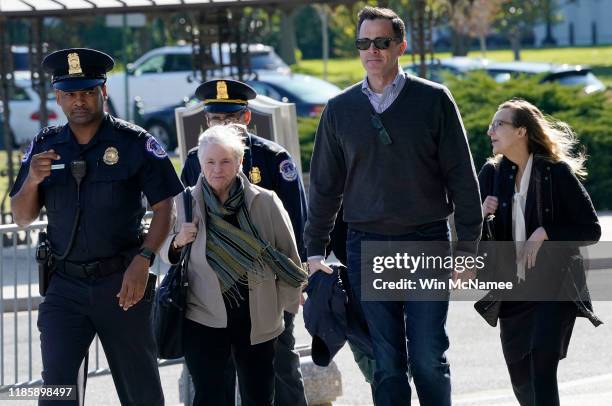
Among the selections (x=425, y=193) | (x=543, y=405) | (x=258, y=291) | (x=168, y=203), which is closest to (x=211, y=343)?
(x=258, y=291)

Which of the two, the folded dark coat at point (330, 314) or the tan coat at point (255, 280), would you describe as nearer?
the tan coat at point (255, 280)

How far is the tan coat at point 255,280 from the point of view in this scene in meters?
5.81

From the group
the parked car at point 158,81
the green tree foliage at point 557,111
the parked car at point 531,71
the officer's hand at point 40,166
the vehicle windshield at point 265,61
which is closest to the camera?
the officer's hand at point 40,166

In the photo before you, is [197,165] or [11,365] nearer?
[197,165]

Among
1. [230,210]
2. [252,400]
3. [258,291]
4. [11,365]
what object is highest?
[230,210]

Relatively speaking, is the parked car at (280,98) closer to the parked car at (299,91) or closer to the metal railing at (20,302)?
the parked car at (299,91)

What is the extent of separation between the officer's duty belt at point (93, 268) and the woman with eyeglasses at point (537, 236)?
5.82ft

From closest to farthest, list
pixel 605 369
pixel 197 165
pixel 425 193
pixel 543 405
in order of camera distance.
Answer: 1. pixel 425 193
2. pixel 543 405
3. pixel 197 165
4. pixel 605 369

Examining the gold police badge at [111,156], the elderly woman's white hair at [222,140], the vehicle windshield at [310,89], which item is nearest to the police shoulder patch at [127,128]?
the gold police badge at [111,156]

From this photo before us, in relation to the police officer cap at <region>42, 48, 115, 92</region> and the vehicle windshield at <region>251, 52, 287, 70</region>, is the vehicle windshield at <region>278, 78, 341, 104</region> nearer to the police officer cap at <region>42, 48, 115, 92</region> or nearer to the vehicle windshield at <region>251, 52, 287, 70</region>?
the vehicle windshield at <region>251, 52, 287, 70</region>

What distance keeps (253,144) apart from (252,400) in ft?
4.69

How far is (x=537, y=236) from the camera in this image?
625 cm

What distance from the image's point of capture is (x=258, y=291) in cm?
588

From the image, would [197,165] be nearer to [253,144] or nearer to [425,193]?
[253,144]
